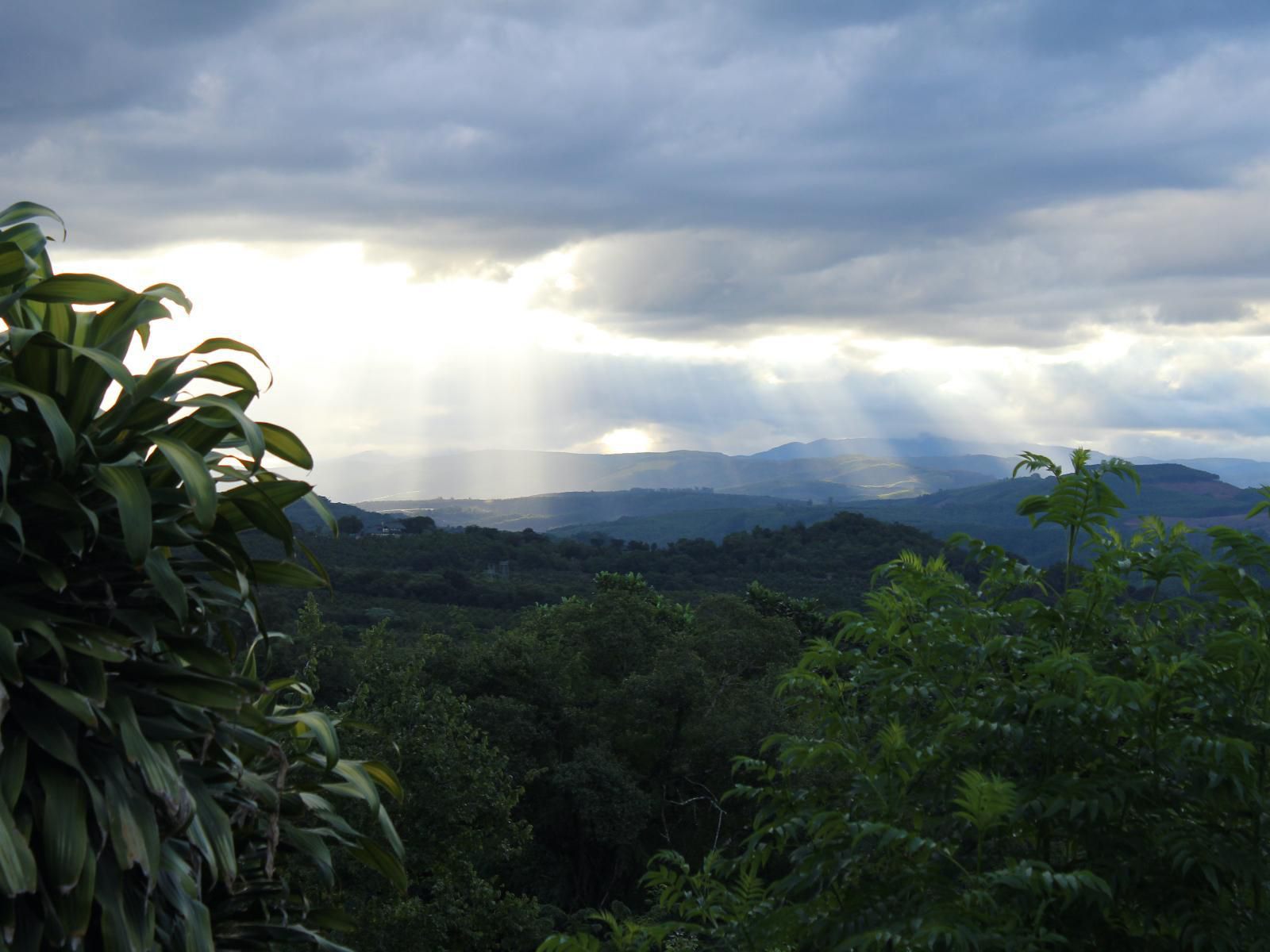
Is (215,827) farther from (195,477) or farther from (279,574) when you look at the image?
(195,477)

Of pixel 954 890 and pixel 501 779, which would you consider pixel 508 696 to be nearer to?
pixel 501 779

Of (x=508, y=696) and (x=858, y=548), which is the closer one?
(x=508, y=696)

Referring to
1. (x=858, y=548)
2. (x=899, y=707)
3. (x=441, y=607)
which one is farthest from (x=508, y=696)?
(x=858, y=548)

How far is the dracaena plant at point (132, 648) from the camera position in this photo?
335 centimetres

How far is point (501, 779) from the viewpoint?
18547 mm

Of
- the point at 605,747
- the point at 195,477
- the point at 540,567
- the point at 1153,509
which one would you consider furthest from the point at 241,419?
the point at 1153,509

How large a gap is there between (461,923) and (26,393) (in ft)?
43.2

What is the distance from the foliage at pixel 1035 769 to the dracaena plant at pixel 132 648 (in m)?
1.50

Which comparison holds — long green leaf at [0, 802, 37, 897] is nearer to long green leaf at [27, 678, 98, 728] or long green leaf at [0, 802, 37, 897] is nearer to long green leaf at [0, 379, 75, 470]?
long green leaf at [27, 678, 98, 728]

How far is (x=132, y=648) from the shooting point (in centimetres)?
365

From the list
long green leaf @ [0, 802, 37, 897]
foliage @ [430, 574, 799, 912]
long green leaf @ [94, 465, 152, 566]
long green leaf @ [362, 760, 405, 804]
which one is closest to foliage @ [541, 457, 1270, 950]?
long green leaf @ [362, 760, 405, 804]

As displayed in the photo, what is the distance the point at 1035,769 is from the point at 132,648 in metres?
3.39

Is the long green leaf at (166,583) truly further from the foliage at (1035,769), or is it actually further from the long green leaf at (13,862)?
the foliage at (1035,769)

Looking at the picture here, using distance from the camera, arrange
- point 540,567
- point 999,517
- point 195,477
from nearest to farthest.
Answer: point 195,477, point 540,567, point 999,517
